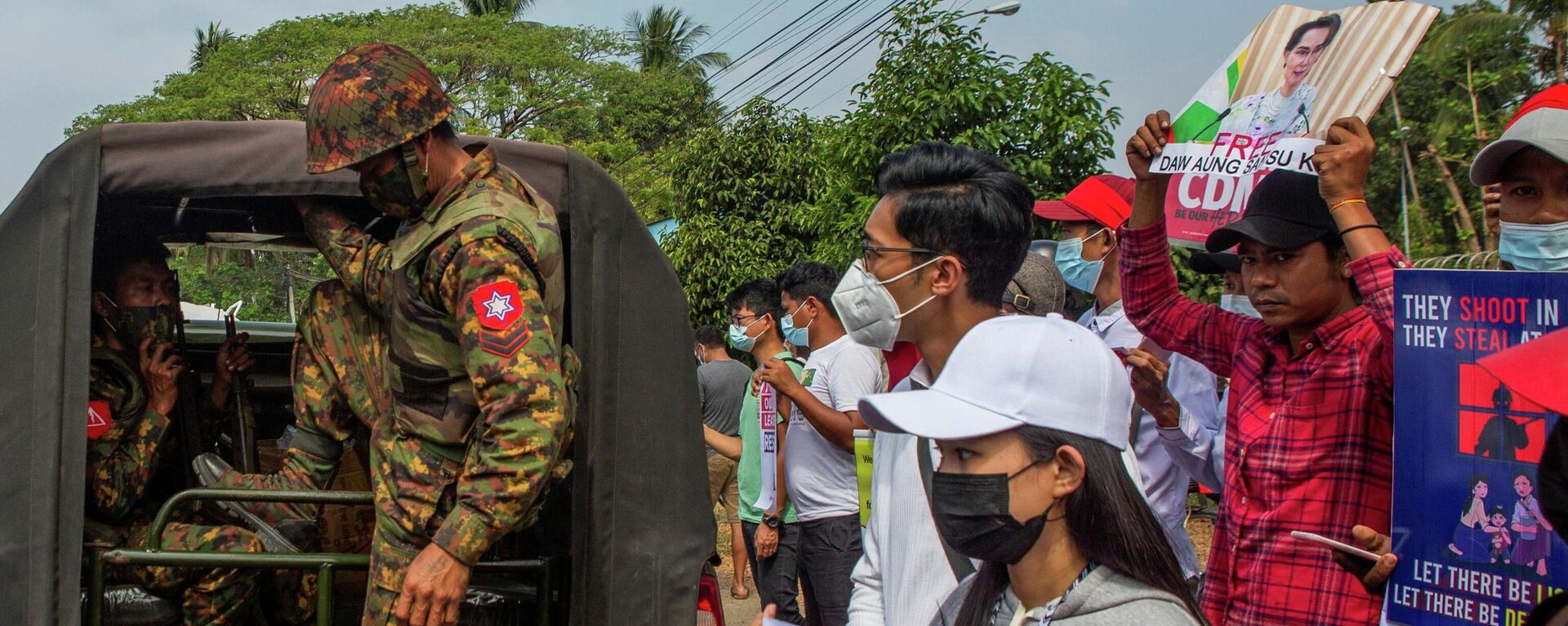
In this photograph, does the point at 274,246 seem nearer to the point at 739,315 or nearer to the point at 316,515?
the point at 316,515

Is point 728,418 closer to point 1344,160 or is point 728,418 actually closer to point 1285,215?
point 1285,215

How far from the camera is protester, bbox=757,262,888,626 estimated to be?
190 inches

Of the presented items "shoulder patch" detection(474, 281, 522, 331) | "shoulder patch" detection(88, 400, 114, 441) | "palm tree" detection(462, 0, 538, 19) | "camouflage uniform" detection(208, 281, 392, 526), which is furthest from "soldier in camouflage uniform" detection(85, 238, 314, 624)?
"palm tree" detection(462, 0, 538, 19)

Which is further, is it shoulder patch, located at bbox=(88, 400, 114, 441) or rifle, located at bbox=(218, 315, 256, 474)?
rifle, located at bbox=(218, 315, 256, 474)

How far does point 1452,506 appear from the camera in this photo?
2268 mm

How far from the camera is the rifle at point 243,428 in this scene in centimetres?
388

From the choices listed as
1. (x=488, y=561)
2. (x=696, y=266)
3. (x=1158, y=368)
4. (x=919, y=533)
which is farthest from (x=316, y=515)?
(x=696, y=266)

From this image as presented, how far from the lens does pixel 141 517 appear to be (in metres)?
3.45

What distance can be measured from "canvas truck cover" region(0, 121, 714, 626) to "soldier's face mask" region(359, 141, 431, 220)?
5.5 inches

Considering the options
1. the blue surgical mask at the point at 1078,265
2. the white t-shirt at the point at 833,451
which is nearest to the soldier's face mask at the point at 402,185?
the white t-shirt at the point at 833,451

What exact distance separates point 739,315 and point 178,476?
3.16 m

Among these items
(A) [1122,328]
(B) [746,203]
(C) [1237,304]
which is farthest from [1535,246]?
(B) [746,203]

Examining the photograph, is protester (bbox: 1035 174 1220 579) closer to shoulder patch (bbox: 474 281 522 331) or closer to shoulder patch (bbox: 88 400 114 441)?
shoulder patch (bbox: 474 281 522 331)

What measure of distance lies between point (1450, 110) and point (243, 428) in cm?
1743
